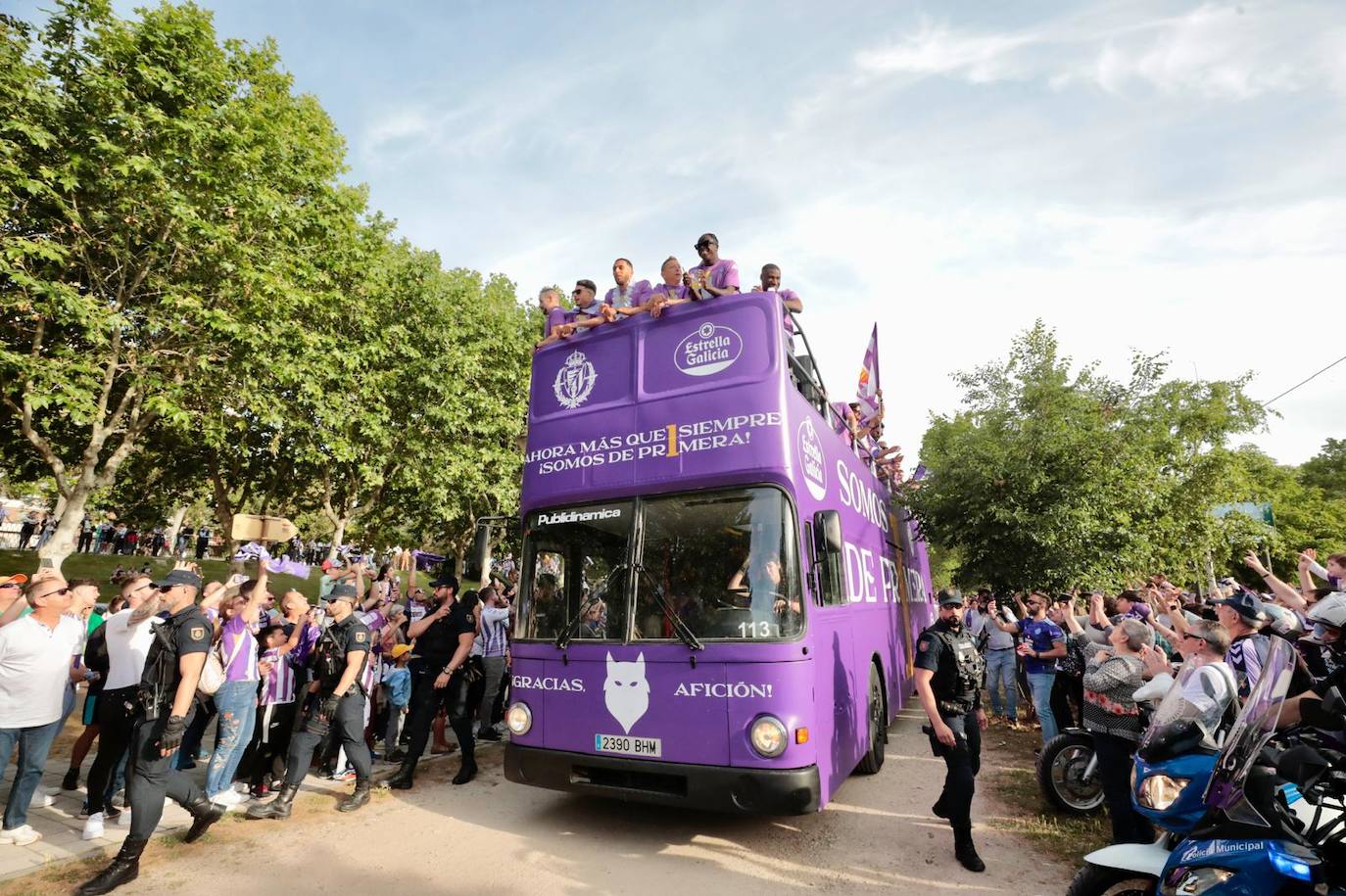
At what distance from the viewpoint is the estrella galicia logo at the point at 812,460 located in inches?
221

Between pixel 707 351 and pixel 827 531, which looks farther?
pixel 707 351

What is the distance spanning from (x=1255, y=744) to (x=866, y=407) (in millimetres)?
12548

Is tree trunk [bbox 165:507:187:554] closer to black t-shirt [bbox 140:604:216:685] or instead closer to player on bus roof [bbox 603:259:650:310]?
black t-shirt [bbox 140:604:216:685]

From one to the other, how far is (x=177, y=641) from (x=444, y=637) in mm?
2854

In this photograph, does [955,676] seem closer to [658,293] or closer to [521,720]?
[521,720]

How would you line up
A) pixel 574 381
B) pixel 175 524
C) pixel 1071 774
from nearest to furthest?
pixel 1071 774
pixel 574 381
pixel 175 524

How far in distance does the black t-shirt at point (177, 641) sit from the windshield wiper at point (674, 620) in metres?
3.17

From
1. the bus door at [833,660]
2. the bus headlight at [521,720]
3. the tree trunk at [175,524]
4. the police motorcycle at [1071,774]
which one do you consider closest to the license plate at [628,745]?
the bus headlight at [521,720]

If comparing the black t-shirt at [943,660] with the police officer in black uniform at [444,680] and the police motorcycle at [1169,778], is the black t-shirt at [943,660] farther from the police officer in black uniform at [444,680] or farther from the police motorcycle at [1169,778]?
the police officer in black uniform at [444,680]

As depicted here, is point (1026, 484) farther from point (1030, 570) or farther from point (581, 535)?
point (581, 535)

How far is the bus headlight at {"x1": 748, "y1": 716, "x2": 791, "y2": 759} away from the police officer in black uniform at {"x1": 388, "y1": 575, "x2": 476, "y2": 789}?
12.0ft

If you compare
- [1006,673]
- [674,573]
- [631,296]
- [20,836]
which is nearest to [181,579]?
[20,836]

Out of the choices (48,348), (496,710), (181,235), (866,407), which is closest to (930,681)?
(496,710)

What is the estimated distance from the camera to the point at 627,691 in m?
5.14
